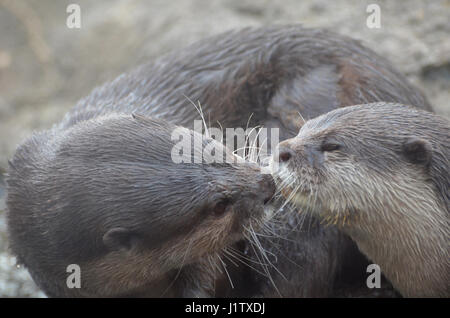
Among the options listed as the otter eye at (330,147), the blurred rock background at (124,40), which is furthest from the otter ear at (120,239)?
the blurred rock background at (124,40)

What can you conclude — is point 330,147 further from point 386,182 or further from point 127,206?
point 127,206

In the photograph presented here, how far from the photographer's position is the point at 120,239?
7.97 ft

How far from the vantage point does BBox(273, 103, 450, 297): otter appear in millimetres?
2463

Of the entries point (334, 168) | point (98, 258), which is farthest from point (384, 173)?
point (98, 258)

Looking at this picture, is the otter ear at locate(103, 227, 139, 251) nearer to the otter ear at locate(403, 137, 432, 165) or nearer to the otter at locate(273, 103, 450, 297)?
the otter at locate(273, 103, 450, 297)

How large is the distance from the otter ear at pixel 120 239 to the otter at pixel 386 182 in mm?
641

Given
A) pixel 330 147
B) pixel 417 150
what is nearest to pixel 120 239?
pixel 330 147

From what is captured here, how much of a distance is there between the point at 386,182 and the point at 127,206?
39.7 inches

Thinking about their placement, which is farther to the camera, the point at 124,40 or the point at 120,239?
the point at 124,40

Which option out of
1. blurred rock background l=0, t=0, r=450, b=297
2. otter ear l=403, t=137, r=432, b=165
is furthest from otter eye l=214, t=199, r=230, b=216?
blurred rock background l=0, t=0, r=450, b=297

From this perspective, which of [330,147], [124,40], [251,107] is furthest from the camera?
[124,40]
